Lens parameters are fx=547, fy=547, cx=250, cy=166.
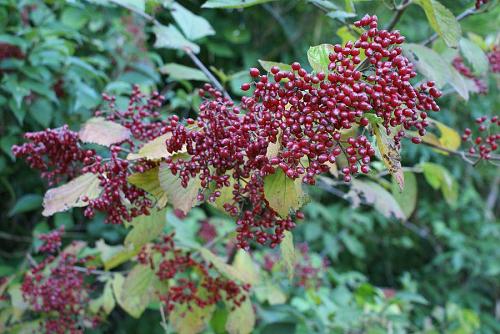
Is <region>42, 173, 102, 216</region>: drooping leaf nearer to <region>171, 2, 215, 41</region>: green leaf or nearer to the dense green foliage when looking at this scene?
the dense green foliage

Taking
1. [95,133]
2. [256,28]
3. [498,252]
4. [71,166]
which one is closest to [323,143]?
[95,133]

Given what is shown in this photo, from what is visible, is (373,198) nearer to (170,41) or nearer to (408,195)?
(408,195)

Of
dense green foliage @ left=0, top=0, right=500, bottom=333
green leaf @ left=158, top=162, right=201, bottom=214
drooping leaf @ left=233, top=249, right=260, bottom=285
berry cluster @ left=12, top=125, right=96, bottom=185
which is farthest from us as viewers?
drooping leaf @ left=233, top=249, right=260, bottom=285

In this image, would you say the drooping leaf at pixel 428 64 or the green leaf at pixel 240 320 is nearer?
the drooping leaf at pixel 428 64

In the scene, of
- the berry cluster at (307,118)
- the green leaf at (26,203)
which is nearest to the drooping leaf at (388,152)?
the berry cluster at (307,118)

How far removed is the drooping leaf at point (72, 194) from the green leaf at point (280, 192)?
0.39 meters

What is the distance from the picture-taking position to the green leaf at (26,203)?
2004mm

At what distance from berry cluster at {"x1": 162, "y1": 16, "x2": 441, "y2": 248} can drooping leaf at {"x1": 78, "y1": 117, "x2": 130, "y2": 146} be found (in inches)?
10.4

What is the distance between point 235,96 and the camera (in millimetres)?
3266

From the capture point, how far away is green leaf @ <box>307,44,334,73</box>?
0.90m

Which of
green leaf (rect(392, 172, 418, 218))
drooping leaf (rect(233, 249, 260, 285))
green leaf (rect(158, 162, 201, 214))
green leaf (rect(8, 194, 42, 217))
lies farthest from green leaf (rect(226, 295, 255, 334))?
green leaf (rect(8, 194, 42, 217))

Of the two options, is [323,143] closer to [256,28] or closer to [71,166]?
[71,166]

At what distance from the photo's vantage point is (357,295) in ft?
7.43

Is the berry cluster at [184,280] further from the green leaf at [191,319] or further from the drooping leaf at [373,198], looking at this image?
the drooping leaf at [373,198]
